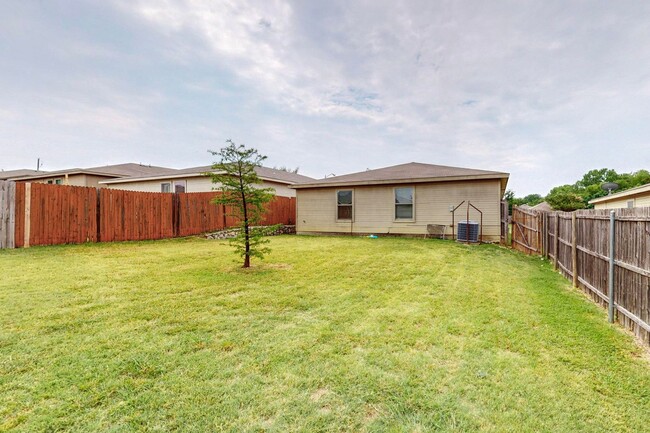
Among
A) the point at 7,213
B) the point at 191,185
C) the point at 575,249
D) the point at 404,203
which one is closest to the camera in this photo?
the point at 575,249

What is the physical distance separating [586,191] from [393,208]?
46737 mm

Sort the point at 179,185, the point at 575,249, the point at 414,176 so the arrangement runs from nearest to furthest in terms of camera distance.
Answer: the point at 575,249
the point at 414,176
the point at 179,185

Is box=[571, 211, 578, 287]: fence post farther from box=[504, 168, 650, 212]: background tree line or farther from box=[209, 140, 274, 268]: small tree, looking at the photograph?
box=[504, 168, 650, 212]: background tree line

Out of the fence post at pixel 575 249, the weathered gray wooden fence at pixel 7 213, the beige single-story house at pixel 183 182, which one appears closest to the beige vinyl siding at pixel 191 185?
the beige single-story house at pixel 183 182

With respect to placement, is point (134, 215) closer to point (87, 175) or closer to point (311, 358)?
point (311, 358)

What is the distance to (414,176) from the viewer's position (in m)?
12.5

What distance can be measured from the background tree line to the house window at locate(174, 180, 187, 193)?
57.3ft

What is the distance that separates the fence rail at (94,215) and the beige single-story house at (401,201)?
14.4 feet

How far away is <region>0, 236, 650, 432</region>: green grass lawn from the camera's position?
1802 millimetres

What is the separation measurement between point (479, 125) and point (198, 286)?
15758mm

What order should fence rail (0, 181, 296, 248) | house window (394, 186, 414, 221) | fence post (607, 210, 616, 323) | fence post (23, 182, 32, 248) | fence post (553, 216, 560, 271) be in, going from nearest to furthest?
1. fence post (607, 210, 616, 323)
2. fence post (553, 216, 560, 271)
3. fence rail (0, 181, 296, 248)
4. fence post (23, 182, 32, 248)
5. house window (394, 186, 414, 221)

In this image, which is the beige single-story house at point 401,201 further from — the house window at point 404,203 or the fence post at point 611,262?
the fence post at point 611,262

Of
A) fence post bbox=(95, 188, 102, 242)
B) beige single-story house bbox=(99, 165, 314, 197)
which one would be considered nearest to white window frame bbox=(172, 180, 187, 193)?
beige single-story house bbox=(99, 165, 314, 197)

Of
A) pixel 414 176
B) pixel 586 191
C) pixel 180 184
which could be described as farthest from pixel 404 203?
pixel 586 191
